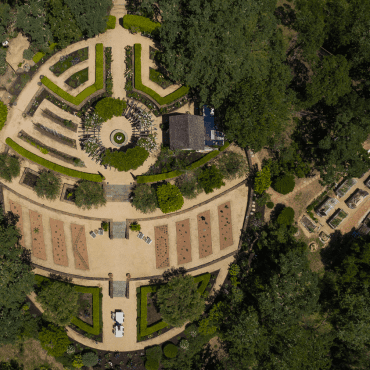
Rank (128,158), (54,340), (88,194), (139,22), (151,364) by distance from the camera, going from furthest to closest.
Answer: (139,22)
(151,364)
(88,194)
(54,340)
(128,158)

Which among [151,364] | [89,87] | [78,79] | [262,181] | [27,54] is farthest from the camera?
[78,79]

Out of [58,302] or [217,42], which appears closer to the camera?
[217,42]

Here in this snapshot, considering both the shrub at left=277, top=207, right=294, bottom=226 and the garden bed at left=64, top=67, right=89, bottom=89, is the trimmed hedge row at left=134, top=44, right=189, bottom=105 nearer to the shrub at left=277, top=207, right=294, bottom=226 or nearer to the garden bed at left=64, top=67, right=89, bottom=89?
the garden bed at left=64, top=67, right=89, bottom=89

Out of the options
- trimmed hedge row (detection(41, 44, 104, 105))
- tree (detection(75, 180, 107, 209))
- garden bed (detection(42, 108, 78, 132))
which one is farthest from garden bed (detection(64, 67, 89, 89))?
tree (detection(75, 180, 107, 209))

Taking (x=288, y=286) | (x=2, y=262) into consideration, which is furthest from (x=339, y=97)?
(x=2, y=262)

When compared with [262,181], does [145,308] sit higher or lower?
lower

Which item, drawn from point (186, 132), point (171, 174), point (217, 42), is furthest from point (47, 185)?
point (217, 42)

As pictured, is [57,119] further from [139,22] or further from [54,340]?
[54,340]

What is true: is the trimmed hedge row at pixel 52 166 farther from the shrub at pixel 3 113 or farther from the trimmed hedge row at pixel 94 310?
the trimmed hedge row at pixel 94 310
